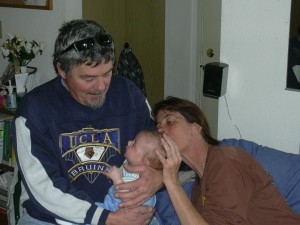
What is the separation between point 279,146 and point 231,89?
16.0 inches

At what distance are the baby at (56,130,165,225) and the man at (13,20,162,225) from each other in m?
0.04

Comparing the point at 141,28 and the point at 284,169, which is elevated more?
the point at 141,28

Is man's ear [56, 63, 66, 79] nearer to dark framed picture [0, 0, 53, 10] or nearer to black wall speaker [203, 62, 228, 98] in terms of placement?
black wall speaker [203, 62, 228, 98]

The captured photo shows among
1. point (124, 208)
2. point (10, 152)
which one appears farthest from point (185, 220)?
point (10, 152)

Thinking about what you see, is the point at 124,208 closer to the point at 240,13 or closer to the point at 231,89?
the point at 231,89

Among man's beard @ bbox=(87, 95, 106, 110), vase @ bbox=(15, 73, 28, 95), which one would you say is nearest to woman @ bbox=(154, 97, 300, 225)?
man's beard @ bbox=(87, 95, 106, 110)

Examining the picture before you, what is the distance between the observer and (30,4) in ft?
10.0

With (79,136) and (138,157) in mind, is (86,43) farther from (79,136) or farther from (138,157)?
(138,157)

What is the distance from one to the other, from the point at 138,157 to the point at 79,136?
268 mm

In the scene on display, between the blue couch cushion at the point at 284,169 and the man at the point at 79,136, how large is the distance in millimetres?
538

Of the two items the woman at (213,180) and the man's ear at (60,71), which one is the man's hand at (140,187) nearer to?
the woman at (213,180)

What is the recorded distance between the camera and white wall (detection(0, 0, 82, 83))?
294 centimetres

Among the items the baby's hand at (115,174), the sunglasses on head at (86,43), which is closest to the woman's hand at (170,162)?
the baby's hand at (115,174)

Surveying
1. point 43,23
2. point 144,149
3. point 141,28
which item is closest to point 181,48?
point 141,28
